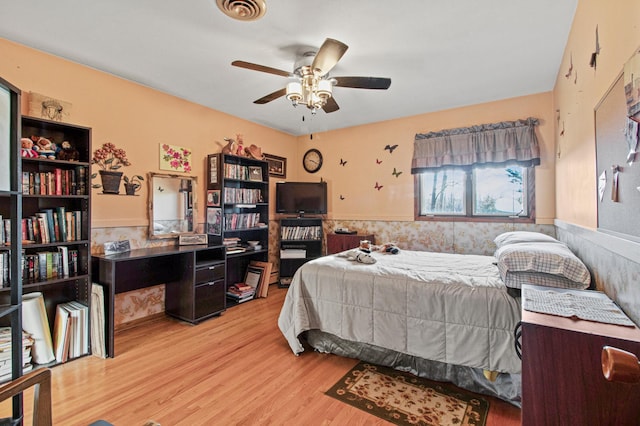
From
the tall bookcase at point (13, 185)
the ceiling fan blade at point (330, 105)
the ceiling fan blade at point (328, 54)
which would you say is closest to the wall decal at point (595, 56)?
the ceiling fan blade at point (328, 54)

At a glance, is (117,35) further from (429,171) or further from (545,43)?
(429,171)

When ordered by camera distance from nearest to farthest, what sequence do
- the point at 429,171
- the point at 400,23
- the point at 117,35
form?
the point at 400,23 → the point at 117,35 → the point at 429,171

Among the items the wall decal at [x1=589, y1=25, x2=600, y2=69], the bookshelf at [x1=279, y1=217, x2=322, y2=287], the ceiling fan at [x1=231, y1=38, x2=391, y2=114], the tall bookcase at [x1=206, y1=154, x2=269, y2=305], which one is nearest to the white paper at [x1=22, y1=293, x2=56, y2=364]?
the tall bookcase at [x1=206, y1=154, x2=269, y2=305]

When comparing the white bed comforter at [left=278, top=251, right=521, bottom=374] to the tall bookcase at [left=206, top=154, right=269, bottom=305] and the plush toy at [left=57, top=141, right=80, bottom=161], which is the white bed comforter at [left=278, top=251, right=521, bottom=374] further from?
the plush toy at [left=57, top=141, right=80, bottom=161]

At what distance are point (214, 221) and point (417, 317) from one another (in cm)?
261

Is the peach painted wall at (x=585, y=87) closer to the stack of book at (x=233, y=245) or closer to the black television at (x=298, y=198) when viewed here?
the black television at (x=298, y=198)

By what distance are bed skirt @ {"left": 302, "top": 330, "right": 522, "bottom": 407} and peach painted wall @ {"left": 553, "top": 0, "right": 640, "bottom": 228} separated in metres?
1.11

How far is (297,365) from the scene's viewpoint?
230 centimetres

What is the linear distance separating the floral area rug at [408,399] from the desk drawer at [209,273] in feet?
5.98

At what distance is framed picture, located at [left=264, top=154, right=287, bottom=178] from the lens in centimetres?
470

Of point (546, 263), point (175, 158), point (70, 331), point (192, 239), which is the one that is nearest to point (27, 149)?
point (175, 158)

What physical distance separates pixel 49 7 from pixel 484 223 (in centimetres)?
439

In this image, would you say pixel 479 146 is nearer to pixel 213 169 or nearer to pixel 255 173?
pixel 255 173

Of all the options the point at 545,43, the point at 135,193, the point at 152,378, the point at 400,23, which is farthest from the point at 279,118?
the point at 152,378
